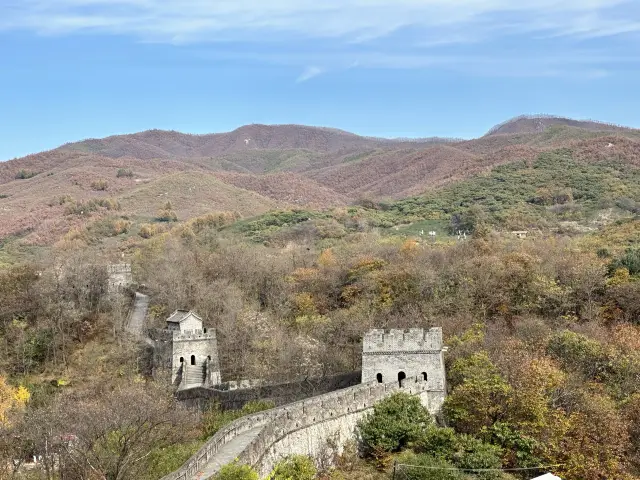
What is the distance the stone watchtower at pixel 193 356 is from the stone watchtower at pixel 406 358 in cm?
1260

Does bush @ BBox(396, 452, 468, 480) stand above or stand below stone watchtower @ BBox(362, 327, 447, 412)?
below

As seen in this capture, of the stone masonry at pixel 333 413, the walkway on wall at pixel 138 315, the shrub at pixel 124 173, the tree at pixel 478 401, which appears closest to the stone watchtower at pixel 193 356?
the walkway on wall at pixel 138 315

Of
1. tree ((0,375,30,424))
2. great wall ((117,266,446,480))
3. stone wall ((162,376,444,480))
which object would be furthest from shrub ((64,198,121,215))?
stone wall ((162,376,444,480))

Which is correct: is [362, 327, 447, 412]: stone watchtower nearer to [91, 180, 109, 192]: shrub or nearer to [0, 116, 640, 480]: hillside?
[0, 116, 640, 480]: hillside

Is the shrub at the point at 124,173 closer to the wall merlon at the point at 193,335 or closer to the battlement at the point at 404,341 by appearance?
the wall merlon at the point at 193,335

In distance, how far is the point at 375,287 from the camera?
5331 centimetres

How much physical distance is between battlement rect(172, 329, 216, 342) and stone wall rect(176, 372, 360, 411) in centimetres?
801

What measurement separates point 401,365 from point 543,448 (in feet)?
23.4

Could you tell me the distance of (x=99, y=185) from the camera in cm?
13825

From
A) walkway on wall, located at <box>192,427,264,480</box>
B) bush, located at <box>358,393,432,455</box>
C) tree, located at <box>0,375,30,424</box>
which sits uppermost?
walkway on wall, located at <box>192,427,264,480</box>

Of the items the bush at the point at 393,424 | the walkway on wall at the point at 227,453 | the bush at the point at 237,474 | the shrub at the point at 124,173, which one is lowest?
the bush at the point at 393,424

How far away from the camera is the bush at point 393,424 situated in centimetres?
2827

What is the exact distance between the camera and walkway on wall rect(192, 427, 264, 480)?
68.1 ft

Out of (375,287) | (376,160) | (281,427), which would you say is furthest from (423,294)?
(376,160)
